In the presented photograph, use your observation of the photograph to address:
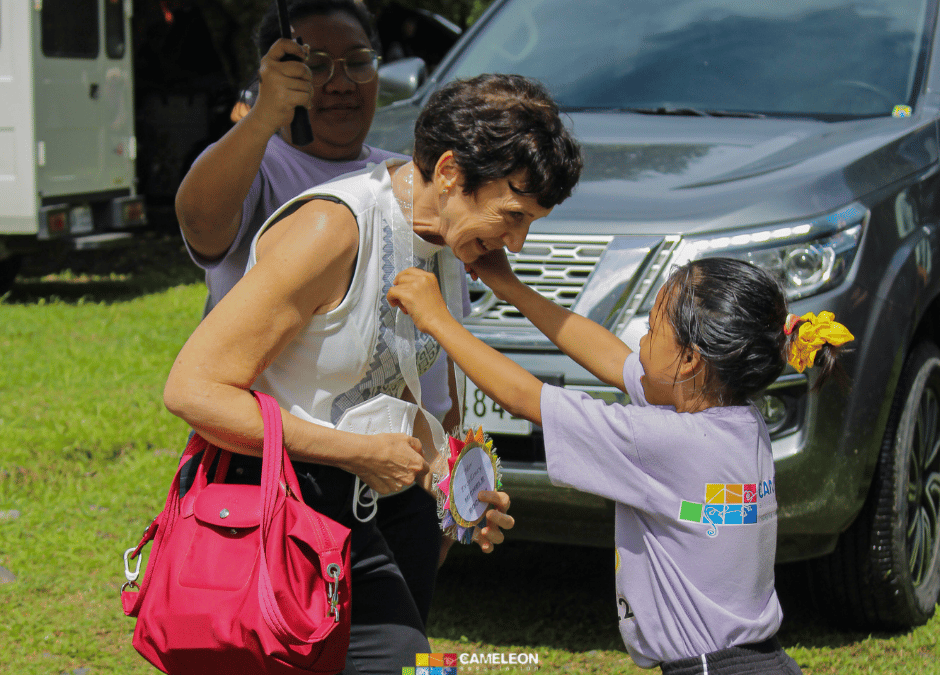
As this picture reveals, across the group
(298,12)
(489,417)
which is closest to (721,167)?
(489,417)

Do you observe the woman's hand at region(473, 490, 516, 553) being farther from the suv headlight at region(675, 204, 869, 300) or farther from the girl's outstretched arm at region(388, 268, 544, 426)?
the suv headlight at region(675, 204, 869, 300)

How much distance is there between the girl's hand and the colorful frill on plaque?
0.94ft

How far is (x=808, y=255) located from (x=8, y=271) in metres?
8.30

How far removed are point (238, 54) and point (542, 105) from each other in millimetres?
11294

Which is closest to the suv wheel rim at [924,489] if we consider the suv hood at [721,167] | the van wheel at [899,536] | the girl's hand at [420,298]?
the van wheel at [899,536]

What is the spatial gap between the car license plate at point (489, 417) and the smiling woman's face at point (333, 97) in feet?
3.02

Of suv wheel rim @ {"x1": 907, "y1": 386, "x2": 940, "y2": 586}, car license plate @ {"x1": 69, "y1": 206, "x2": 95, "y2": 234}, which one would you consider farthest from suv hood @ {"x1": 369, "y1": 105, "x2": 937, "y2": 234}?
car license plate @ {"x1": 69, "y1": 206, "x2": 95, "y2": 234}

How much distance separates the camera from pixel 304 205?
2014 mm

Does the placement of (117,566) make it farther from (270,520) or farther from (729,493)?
(729,493)

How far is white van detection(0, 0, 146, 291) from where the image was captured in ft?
29.2

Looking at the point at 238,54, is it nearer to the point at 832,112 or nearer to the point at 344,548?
the point at 832,112

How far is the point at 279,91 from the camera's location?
7.44 ft

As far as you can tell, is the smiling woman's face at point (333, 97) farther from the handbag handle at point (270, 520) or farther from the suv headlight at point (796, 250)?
the suv headlight at point (796, 250)

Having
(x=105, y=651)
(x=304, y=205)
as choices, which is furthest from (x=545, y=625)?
(x=304, y=205)
